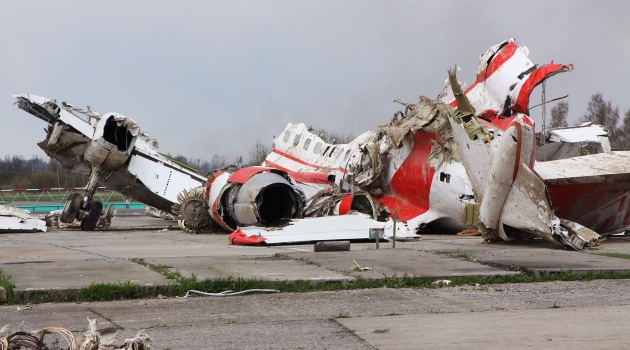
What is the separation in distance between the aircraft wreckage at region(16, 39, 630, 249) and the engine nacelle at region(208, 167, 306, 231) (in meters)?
0.03

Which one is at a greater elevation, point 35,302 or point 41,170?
point 41,170

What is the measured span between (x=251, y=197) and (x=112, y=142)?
18.1ft

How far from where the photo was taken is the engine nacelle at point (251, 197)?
1516 cm

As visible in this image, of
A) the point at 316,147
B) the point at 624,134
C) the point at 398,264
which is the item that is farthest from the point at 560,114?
the point at 398,264

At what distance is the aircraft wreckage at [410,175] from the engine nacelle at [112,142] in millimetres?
30

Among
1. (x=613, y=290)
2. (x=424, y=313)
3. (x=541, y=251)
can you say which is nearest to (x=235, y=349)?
(x=424, y=313)

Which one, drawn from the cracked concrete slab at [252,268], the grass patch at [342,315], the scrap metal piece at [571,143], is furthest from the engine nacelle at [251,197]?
the grass patch at [342,315]

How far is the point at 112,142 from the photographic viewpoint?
18734 mm

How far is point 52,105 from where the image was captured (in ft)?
60.8

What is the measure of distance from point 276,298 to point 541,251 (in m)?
5.00

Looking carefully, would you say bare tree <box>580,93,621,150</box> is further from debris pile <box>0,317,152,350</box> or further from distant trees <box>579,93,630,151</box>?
debris pile <box>0,317,152,350</box>

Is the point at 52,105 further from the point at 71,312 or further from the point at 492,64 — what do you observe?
the point at 71,312

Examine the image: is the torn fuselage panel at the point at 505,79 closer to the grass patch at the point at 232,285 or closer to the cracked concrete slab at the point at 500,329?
the grass patch at the point at 232,285

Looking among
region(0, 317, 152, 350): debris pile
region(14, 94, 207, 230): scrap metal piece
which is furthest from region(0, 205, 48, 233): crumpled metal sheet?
region(0, 317, 152, 350): debris pile
